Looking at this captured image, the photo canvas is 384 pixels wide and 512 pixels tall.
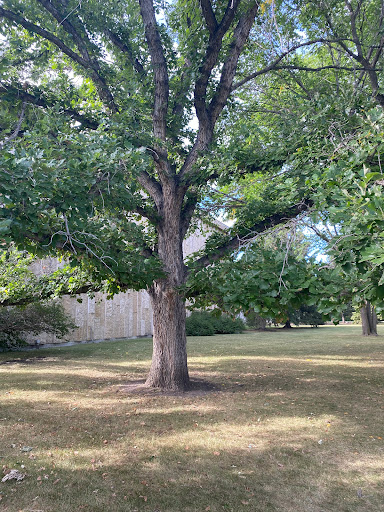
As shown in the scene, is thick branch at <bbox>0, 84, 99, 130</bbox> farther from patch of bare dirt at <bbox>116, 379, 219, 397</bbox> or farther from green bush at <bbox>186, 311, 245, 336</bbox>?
green bush at <bbox>186, 311, 245, 336</bbox>

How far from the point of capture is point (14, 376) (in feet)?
30.3

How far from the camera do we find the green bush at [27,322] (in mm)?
12523

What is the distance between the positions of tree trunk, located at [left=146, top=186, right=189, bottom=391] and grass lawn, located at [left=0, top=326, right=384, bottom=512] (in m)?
A: 0.57

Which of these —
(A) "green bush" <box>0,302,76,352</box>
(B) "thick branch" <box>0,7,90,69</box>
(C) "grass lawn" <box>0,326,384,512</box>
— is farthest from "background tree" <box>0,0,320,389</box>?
(A) "green bush" <box>0,302,76,352</box>

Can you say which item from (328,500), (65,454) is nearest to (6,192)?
(65,454)

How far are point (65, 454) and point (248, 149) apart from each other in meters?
5.56

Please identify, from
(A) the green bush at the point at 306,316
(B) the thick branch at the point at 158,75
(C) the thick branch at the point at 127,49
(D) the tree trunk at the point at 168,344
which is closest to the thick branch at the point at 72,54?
(C) the thick branch at the point at 127,49

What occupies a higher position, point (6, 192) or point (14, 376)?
point (6, 192)

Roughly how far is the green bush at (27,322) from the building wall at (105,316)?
1353mm

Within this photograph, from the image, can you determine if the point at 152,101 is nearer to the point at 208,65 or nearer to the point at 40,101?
the point at 208,65

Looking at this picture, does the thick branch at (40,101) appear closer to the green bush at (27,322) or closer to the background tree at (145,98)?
the background tree at (145,98)

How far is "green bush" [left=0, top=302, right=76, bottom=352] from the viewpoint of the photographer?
493 inches

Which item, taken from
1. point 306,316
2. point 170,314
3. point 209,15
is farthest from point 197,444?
point 306,316

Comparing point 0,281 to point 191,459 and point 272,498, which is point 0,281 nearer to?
point 191,459
